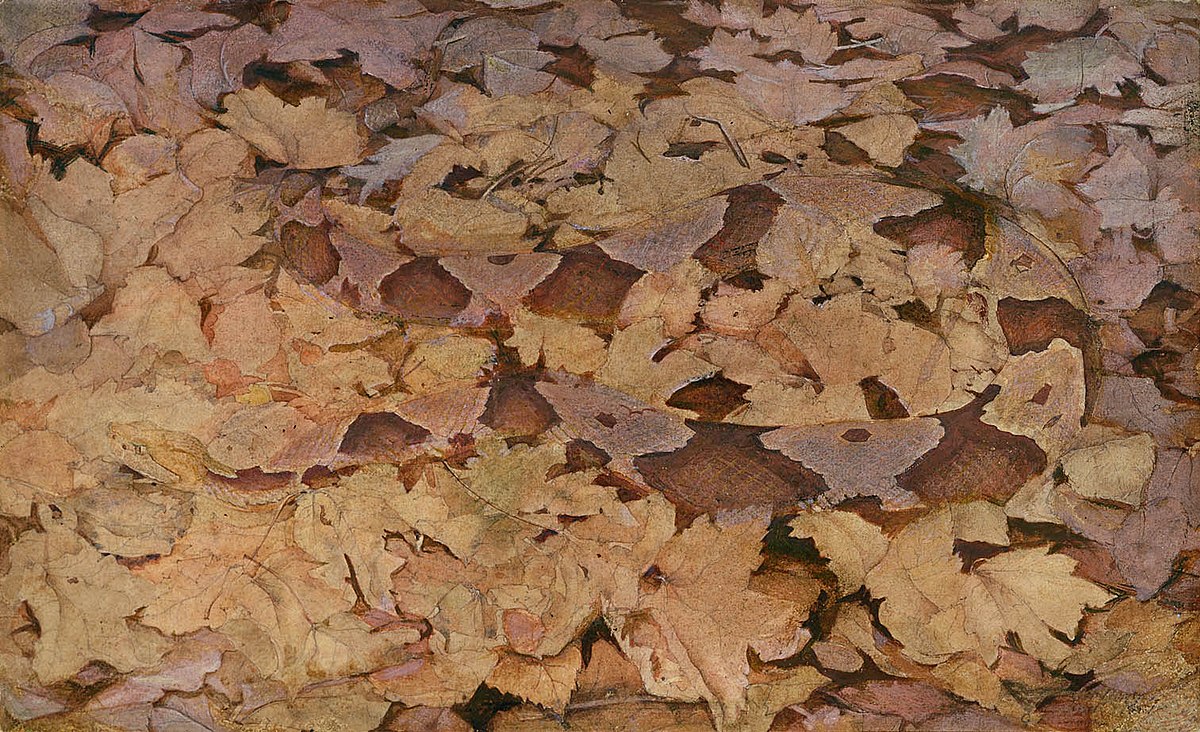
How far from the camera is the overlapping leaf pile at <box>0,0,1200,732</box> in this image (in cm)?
163

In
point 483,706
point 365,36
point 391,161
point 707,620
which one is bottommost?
point 483,706

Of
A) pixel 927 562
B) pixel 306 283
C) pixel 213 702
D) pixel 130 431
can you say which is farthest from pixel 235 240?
pixel 927 562

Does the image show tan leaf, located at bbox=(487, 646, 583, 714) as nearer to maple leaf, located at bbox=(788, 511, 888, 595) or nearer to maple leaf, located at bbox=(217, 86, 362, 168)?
maple leaf, located at bbox=(788, 511, 888, 595)

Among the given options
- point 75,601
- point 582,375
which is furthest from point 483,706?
point 75,601

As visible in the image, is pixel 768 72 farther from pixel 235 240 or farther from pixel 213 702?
pixel 213 702

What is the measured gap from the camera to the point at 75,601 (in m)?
1.70

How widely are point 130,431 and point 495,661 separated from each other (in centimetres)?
78

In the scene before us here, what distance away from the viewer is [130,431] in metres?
1.65

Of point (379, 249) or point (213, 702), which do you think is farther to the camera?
point (213, 702)

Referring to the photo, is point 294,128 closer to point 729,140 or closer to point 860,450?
point 729,140

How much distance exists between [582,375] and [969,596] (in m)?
0.81

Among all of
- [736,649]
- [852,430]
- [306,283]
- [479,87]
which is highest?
[479,87]

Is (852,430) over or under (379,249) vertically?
under

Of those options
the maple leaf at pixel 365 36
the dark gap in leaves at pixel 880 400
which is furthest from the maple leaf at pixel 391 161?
the dark gap in leaves at pixel 880 400
